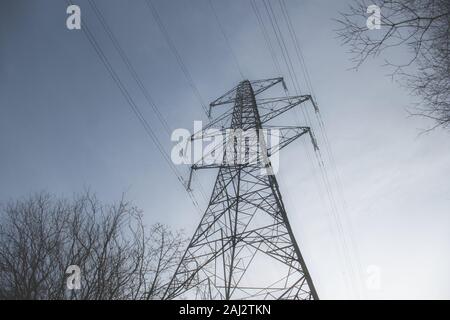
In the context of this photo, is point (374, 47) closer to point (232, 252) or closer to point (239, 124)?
point (232, 252)

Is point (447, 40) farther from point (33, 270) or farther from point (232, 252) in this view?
point (33, 270)

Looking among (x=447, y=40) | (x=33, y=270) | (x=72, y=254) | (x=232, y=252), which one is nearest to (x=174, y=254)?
(x=232, y=252)

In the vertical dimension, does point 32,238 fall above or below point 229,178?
below

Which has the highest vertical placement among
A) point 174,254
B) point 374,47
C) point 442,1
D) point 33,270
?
point 442,1

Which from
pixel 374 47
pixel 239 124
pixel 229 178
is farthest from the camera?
pixel 239 124

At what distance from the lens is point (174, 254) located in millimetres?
7617

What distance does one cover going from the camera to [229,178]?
879cm

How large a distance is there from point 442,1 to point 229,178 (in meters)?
6.10
